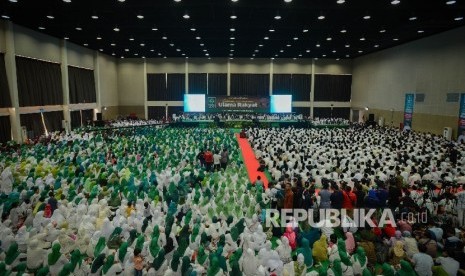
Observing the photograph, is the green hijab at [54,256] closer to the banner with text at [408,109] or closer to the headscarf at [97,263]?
the headscarf at [97,263]

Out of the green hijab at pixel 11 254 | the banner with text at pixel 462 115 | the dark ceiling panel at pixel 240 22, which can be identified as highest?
the dark ceiling panel at pixel 240 22

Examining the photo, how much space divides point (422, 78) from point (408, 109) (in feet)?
9.70

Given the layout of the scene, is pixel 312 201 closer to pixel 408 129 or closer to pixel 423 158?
pixel 423 158

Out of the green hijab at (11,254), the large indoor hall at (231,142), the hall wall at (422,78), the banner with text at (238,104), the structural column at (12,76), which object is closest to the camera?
the green hijab at (11,254)

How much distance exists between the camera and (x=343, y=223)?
8328 mm

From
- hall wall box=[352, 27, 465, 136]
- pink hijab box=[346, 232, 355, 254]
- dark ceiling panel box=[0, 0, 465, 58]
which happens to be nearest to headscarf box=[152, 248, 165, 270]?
pink hijab box=[346, 232, 355, 254]

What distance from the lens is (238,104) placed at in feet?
118

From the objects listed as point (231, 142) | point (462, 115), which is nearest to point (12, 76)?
point (231, 142)

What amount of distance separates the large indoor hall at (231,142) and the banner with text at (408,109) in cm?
15

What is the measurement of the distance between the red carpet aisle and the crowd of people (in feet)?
2.60

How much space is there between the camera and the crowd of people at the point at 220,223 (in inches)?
236

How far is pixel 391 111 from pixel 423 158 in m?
15.4

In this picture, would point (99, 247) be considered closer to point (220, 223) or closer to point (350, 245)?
point (220, 223)


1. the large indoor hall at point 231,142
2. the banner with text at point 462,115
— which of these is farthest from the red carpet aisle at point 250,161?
the banner with text at point 462,115
